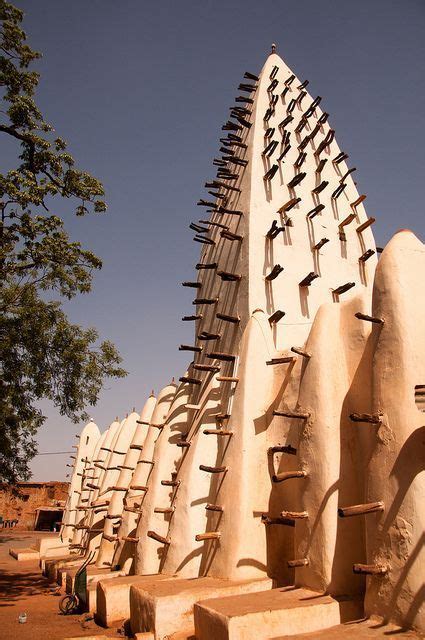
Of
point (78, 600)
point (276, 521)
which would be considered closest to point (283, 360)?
point (276, 521)

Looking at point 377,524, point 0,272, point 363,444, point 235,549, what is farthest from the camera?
point 0,272

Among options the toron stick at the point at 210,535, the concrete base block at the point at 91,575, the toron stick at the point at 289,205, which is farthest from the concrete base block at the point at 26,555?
the toron stick at the point at 289,205

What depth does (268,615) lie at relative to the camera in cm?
608

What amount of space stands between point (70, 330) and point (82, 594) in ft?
22.6

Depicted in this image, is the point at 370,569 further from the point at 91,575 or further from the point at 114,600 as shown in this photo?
the point at 91,575

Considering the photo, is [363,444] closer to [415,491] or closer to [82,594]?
[415,491]

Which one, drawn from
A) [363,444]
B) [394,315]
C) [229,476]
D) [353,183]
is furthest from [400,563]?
[353,183]

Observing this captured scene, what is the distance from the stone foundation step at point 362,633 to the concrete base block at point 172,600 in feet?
7.80

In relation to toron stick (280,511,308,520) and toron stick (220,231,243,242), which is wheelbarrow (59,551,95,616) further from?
toron stick (220,231,243,242)

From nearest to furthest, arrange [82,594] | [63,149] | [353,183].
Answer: [82,594]
[63,149]
[353,183]

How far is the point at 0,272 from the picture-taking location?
13.0 metres

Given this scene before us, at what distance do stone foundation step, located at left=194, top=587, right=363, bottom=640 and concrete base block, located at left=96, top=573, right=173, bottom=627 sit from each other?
113 inches

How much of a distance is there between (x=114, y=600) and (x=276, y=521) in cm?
368

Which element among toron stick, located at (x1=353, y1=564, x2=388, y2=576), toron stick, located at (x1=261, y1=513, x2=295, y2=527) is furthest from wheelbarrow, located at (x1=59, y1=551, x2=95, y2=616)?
toron stick, located at (x1=353, y1=564, x2=388, y2=576)
